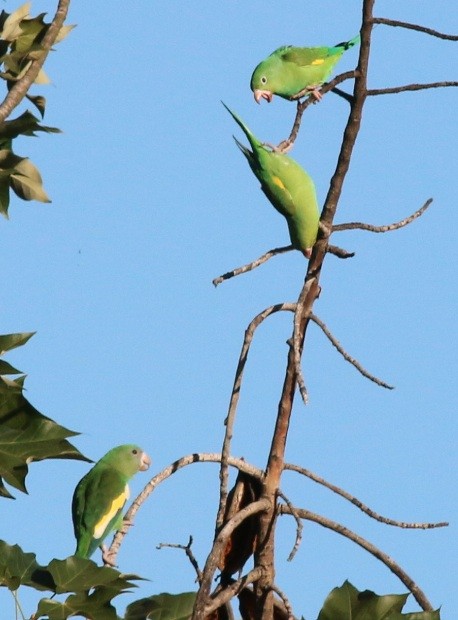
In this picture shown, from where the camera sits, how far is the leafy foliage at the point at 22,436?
2752 mm

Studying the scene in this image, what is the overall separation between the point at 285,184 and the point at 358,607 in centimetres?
164

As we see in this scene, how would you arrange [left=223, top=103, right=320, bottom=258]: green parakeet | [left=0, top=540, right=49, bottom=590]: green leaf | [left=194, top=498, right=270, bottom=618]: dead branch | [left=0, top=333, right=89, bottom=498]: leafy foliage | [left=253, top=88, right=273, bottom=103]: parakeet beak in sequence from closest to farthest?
[left=194, top=498, right=270, bottom=618]: dead branch < [left=0, top=540, right=49, bottom=590]: green leaf < [left=0, top=333, right=89, bottom=498]: leafy foliage < [left=223, top=103, right=320, bottom=258]: green parakeet < [left=253, top=88, right=273, bottom=103]: parakeet beak

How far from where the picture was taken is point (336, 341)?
291 cm

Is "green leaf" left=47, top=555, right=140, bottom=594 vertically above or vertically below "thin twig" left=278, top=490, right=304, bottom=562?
below

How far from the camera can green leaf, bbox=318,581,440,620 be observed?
2691 mm

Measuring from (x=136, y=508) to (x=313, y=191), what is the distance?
1500 mm

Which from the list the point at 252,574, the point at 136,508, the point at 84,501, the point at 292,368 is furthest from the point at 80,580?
the point at 84,501

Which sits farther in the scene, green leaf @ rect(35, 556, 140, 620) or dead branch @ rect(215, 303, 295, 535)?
dead branch @ rect(215, 303, 295, 535)

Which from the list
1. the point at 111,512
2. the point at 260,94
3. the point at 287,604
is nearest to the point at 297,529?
the point at 287,604

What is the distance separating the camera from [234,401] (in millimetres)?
2865

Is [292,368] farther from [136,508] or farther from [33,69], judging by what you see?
[33,69]

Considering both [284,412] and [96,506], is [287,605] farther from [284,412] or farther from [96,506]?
[96,506]

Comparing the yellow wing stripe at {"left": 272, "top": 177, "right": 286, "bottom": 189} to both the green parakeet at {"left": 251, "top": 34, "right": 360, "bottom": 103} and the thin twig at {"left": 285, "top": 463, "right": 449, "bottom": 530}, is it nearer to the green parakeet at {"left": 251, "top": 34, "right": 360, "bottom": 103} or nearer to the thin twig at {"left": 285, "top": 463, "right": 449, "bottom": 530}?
the thin twig at {"left": 285, "top": 463, "right": 449, "bottom": 530}

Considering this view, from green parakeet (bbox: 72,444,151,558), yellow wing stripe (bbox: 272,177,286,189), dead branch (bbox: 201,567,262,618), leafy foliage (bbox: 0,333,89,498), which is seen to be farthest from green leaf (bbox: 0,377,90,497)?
green parakeet (bbox: 72,444,151,558)
